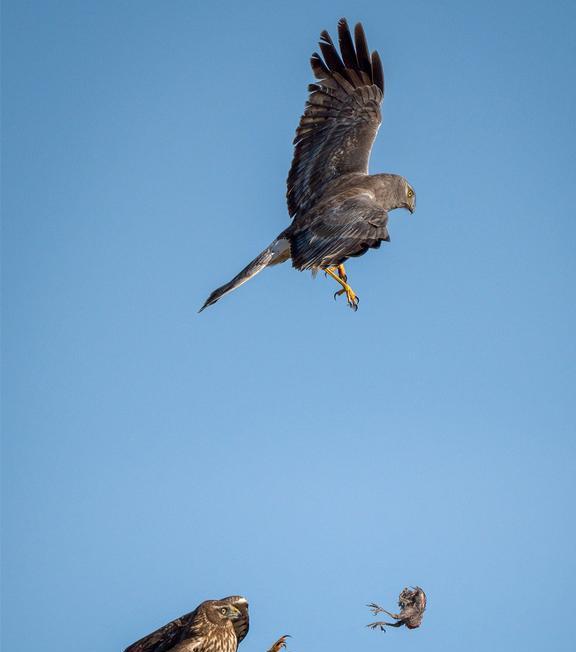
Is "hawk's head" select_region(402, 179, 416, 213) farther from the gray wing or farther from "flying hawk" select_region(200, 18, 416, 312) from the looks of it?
the gray wing

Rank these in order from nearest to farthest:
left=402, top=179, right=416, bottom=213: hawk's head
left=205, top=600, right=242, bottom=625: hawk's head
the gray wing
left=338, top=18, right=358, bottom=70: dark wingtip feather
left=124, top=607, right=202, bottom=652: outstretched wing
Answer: left=124, top=607, right=202, bottom=652: outstretched wing, left=205, top=600, right=242, bottom=625: hawk's head, the gray wing, left=402, top=179, right=416, bottom=213: hawk's head, left=338, top=18, right=358, bottom=70: dark wingtip feather

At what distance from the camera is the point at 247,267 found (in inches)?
613

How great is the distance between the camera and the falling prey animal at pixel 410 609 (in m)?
11.4

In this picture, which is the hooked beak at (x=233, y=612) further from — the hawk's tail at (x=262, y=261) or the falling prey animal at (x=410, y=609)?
the hawk's tail at (x=262, y=261)

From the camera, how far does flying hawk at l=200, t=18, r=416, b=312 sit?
14156mm

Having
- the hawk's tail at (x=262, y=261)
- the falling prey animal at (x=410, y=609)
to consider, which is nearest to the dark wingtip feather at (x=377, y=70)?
the hawk's tail at (x=262, y=261)

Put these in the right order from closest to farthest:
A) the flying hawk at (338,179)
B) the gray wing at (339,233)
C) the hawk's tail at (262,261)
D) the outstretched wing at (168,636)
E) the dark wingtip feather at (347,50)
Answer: the outstretched wing at (168,636), the gray wing at (339,233), the flying hawk at (338,179), the hawk's tail at (262,261), the dark wingtip feather at (347,50)

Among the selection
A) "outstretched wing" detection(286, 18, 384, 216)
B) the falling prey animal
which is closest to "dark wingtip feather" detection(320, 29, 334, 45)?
"outstretched wing" detection(286, 18, 384, 216)

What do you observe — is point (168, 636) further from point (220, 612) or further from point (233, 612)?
point (233, 612)

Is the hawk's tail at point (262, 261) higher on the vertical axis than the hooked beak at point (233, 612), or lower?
higher

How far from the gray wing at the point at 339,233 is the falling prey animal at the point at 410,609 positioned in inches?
149

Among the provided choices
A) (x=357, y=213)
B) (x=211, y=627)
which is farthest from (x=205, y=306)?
(x=211, y=627)

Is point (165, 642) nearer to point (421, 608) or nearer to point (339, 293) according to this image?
point (421, 608)

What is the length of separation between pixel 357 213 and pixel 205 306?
2.05 m
